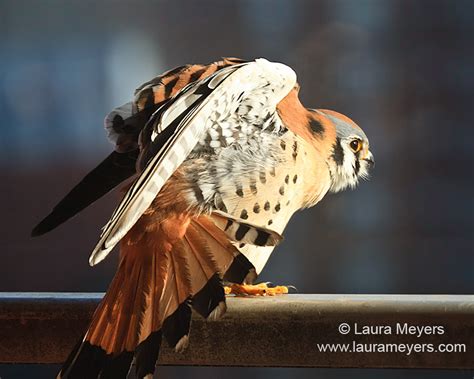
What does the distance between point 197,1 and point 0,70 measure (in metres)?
0.57

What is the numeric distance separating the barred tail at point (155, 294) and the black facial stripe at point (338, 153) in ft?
1.21

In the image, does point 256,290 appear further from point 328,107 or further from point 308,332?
point 328,107

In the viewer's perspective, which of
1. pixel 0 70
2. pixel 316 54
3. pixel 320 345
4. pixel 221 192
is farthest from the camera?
pixel 0 70

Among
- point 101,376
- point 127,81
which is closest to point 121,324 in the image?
point 101,376

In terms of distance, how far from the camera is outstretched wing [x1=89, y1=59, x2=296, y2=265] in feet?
3.57

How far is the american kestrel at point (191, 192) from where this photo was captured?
1.10 m

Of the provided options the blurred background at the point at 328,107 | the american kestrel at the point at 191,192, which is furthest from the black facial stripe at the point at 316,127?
the blurred background at the point at 328,107

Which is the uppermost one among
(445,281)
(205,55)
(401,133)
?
(205,55)

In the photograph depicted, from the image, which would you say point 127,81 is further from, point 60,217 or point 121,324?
point 121,324

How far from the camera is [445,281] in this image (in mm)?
2289

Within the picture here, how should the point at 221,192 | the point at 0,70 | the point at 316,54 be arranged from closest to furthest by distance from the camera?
the point at 221,192 → the point at 316,54 → the point at 0,70

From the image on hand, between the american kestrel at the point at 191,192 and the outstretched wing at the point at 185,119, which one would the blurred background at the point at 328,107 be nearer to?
the american kestrel at the point at 191,192

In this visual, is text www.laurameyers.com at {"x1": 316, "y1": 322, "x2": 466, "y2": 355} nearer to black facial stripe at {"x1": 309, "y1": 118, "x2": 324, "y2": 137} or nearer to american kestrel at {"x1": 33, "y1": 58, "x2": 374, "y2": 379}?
american kestrel at {"x1": 33, "y1": 58, "x2": 374, "y2": 379}

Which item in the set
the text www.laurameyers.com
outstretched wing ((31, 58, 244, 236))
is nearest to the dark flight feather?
outstretched wing ((31, 58, 244, 236))
